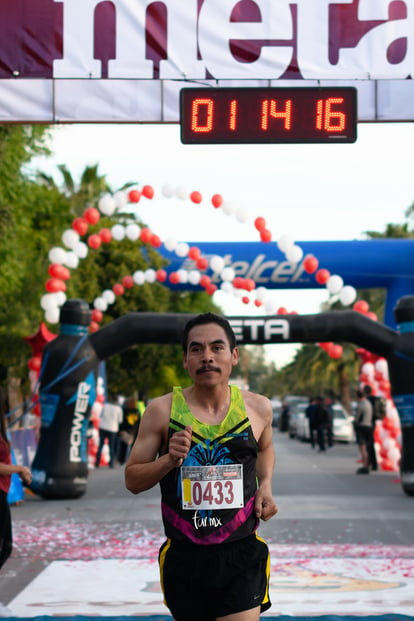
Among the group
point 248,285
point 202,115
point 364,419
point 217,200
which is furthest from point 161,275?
point 202,115

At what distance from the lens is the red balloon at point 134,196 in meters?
20.4

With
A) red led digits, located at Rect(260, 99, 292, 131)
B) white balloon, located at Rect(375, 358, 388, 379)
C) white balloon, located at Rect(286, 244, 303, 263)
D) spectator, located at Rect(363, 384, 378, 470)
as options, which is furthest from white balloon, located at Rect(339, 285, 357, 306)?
red led digits, located at Rect(260, 99, 292, 131)

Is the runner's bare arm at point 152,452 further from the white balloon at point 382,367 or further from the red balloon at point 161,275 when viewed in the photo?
the red balloon at point 161,275

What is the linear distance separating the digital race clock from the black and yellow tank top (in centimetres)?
434

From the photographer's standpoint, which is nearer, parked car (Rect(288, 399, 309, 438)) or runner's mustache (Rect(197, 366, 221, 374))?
runner's mustache (Rect(197, 366, 221, 374))

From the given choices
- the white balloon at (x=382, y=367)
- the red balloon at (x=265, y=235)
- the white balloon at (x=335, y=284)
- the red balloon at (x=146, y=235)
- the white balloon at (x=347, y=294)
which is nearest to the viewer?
the white balloon at (x=347, y=294)

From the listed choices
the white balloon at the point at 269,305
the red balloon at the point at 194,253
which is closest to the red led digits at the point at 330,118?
the white balloon at the point at 269,305

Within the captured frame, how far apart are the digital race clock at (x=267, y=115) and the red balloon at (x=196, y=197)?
1271 cm

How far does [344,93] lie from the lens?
853 centimetres

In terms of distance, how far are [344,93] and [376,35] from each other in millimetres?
A: 1006

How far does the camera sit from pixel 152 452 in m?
4.38

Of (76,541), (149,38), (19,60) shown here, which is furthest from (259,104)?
(76,541)

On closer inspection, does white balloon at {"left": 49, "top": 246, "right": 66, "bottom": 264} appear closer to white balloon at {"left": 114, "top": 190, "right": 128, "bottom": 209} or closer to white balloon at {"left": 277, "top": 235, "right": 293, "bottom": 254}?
white balloon at {"left": 114, "top": 190, "right": 128, "bottom": 209}

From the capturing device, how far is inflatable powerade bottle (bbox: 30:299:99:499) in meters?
16.4
